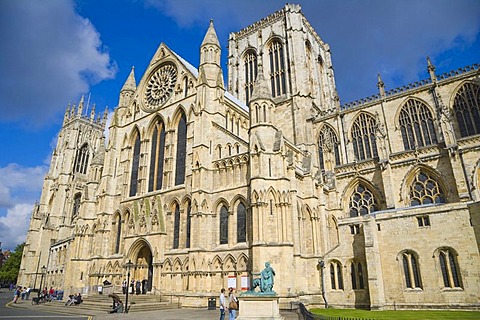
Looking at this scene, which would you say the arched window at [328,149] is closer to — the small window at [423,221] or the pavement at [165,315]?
the small window at [423,221]

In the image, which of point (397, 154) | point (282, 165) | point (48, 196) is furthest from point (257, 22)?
point (48, 196)

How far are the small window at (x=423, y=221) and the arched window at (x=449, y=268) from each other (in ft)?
5.34

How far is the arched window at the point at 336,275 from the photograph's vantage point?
2166cm

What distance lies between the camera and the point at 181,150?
2692cm

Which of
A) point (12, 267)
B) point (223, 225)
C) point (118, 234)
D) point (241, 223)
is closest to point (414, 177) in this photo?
point (241, 223)

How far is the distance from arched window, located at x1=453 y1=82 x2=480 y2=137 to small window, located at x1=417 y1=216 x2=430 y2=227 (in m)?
11.9

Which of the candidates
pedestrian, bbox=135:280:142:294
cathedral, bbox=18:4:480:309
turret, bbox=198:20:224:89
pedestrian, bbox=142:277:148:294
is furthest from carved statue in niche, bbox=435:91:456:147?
pedestrian, bbox=135:280:142:294

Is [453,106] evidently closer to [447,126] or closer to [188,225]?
[447,126]

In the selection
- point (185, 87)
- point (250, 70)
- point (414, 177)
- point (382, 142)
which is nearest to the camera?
point (414, 177)

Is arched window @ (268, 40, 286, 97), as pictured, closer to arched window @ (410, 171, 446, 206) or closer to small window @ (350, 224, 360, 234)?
arched window @ (410, 171, 446, 206)

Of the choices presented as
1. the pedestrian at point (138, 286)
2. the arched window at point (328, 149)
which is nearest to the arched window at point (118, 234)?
the pedestrian at point (138, 286)

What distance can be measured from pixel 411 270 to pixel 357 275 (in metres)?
3.47

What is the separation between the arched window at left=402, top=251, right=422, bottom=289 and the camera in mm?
18516

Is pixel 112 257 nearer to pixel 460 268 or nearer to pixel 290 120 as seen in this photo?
pixel 290 120
